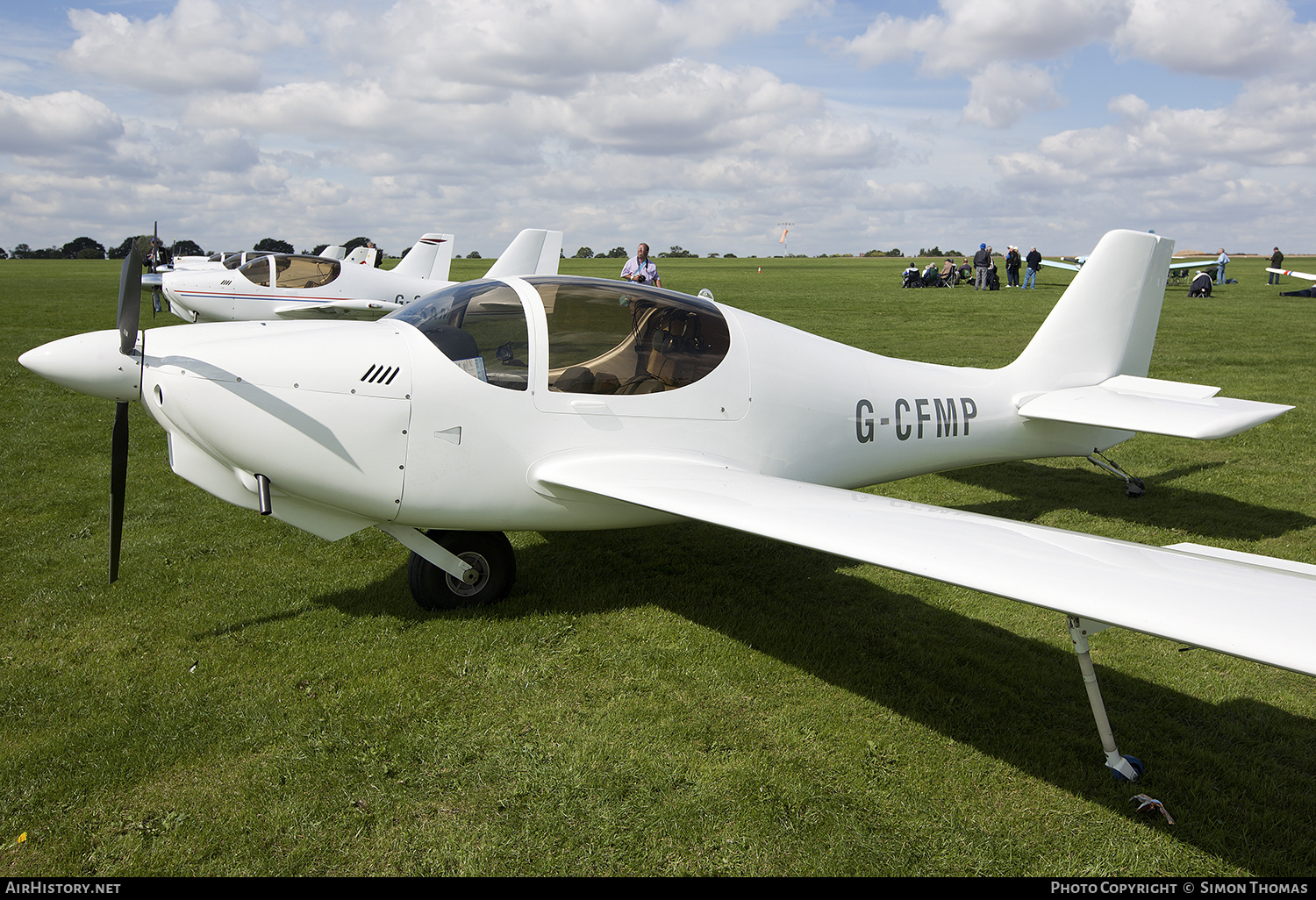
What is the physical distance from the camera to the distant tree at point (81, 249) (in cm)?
9444

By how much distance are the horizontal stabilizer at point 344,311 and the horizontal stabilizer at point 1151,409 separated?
11979mm

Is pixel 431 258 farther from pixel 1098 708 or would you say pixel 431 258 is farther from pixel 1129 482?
pixel 1098 708

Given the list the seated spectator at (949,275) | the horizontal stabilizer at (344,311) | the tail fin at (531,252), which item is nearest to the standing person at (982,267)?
the seated spectator at (949,275)

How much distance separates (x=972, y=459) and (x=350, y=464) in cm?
460

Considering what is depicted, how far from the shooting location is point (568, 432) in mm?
4445

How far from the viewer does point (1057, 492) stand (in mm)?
7703

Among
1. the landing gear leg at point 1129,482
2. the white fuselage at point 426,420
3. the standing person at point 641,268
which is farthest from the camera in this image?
the standing person at point 641,268

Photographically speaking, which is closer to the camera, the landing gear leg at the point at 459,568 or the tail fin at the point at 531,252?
the landing gear leg at the point at 459,568

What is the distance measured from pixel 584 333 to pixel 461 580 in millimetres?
1700

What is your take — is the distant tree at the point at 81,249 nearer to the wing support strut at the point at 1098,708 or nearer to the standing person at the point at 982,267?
the standing person at the point at 982,267

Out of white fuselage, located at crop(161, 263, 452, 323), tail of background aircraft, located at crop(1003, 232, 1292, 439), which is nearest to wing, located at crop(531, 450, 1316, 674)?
tail of background aircraft, located at crop(1003, 232, 1292, 439)

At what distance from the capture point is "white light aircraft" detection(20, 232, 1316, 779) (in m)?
3.23
